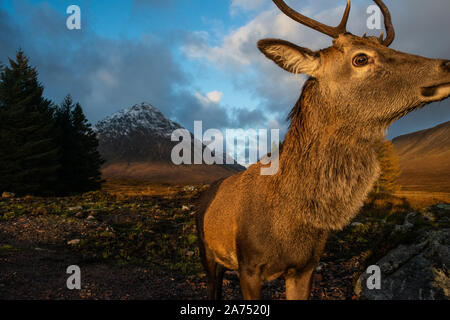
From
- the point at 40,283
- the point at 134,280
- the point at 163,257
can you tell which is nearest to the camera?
the point at 40,283

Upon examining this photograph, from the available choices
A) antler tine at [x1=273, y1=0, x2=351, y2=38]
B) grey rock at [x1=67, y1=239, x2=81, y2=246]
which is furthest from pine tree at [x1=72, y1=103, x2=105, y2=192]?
antler tine at [x1=273, y1=0, x2=351, y2=38]

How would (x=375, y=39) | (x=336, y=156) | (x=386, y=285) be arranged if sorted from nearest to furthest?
(x=336, y=156) → (x=375, y=39) → (x=386, y=285)

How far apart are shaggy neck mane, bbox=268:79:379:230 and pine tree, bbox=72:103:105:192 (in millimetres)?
33971

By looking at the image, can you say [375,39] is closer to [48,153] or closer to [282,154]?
[282,154]

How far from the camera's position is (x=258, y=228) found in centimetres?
318

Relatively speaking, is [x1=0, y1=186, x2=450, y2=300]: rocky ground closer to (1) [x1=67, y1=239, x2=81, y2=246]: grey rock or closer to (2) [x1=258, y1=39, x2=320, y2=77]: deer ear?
(1) [x1=67, y1=239, x2=81, y2=246]: grey rock

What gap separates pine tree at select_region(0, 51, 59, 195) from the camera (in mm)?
24266

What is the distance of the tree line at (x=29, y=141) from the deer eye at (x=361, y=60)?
1141 inches

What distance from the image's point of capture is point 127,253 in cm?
849

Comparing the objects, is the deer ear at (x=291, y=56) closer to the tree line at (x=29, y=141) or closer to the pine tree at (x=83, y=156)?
the tree line at (x=29, y=141)

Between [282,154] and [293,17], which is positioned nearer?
[282,154]

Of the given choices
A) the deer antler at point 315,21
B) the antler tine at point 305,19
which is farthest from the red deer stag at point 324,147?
the antler tine at point 305,19
